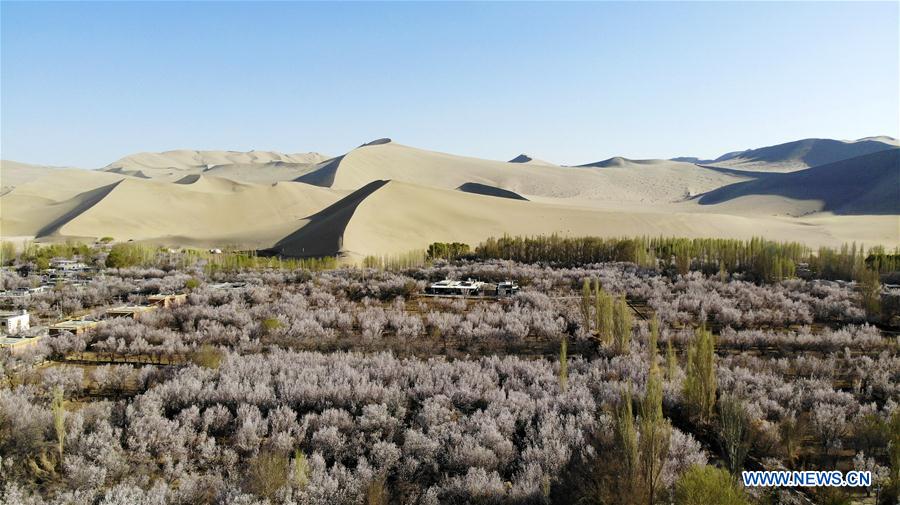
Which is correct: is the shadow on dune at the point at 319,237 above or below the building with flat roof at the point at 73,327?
above

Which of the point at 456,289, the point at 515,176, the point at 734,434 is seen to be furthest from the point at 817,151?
the point at 734,434

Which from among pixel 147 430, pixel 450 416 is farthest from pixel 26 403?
pixel 450 416

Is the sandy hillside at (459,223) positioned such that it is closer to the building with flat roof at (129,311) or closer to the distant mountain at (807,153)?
the building with flat roof at (129,311)

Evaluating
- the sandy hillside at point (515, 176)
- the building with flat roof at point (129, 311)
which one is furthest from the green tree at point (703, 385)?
the sandy hillside at point (515, 176)

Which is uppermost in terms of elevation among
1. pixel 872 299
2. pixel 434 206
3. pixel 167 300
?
pixel 434 206

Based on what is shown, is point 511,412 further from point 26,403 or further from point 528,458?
point 26,403

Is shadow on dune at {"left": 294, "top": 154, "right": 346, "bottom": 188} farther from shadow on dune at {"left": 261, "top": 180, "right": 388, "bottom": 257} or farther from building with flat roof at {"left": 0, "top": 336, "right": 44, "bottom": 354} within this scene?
building with flat roof at {"left": 0, "top": 336, "right": 44, "bottom": 354}

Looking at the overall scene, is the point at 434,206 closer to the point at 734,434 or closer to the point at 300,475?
the point at 734,434
